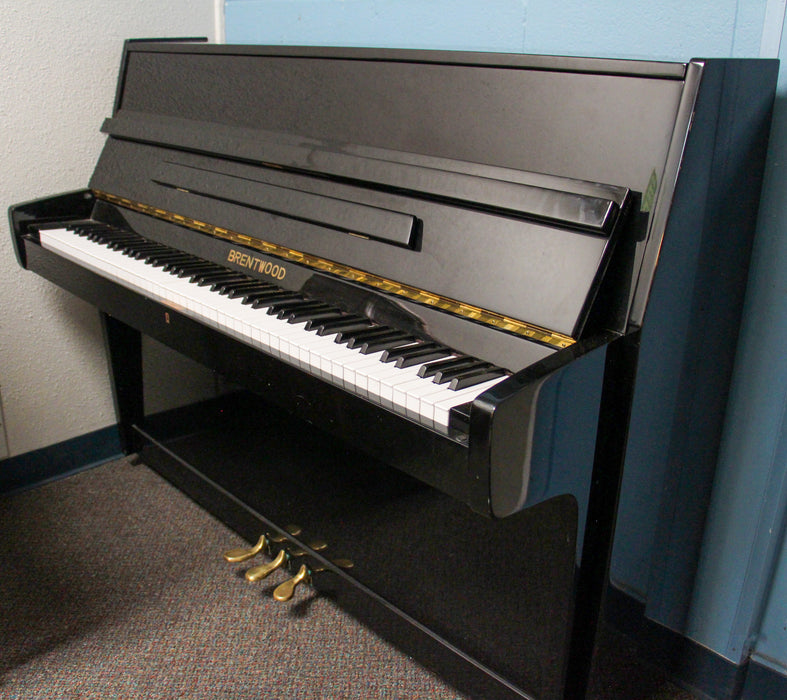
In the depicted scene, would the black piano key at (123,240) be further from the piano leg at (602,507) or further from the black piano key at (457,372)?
the piano leg at (602,507)

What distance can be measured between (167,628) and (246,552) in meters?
0.22

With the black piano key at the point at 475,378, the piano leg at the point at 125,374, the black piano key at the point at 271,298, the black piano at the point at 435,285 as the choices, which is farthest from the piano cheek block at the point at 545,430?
the piano leg at the point at 125,374

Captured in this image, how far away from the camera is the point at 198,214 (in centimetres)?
147

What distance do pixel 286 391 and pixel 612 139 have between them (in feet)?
1.86

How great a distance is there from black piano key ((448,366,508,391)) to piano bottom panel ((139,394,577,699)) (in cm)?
18

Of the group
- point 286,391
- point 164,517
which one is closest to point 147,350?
point 164,517

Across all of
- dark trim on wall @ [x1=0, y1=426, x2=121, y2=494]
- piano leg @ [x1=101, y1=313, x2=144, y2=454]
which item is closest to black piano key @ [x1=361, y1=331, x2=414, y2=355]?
piano leg @ [x1=101, y1=313, x2=144, y2=454]

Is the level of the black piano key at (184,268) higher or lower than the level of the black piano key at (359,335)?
higher

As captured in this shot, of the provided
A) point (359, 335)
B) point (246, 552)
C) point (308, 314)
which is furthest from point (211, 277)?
point (246, 552)

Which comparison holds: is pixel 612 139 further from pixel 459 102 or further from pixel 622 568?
pixel 622 568

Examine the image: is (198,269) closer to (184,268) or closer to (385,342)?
(184,268)

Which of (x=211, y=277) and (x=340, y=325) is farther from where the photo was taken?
(x=211, y=277)

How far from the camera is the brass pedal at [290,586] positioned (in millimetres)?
1449

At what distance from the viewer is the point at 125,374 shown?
2.01 meters
